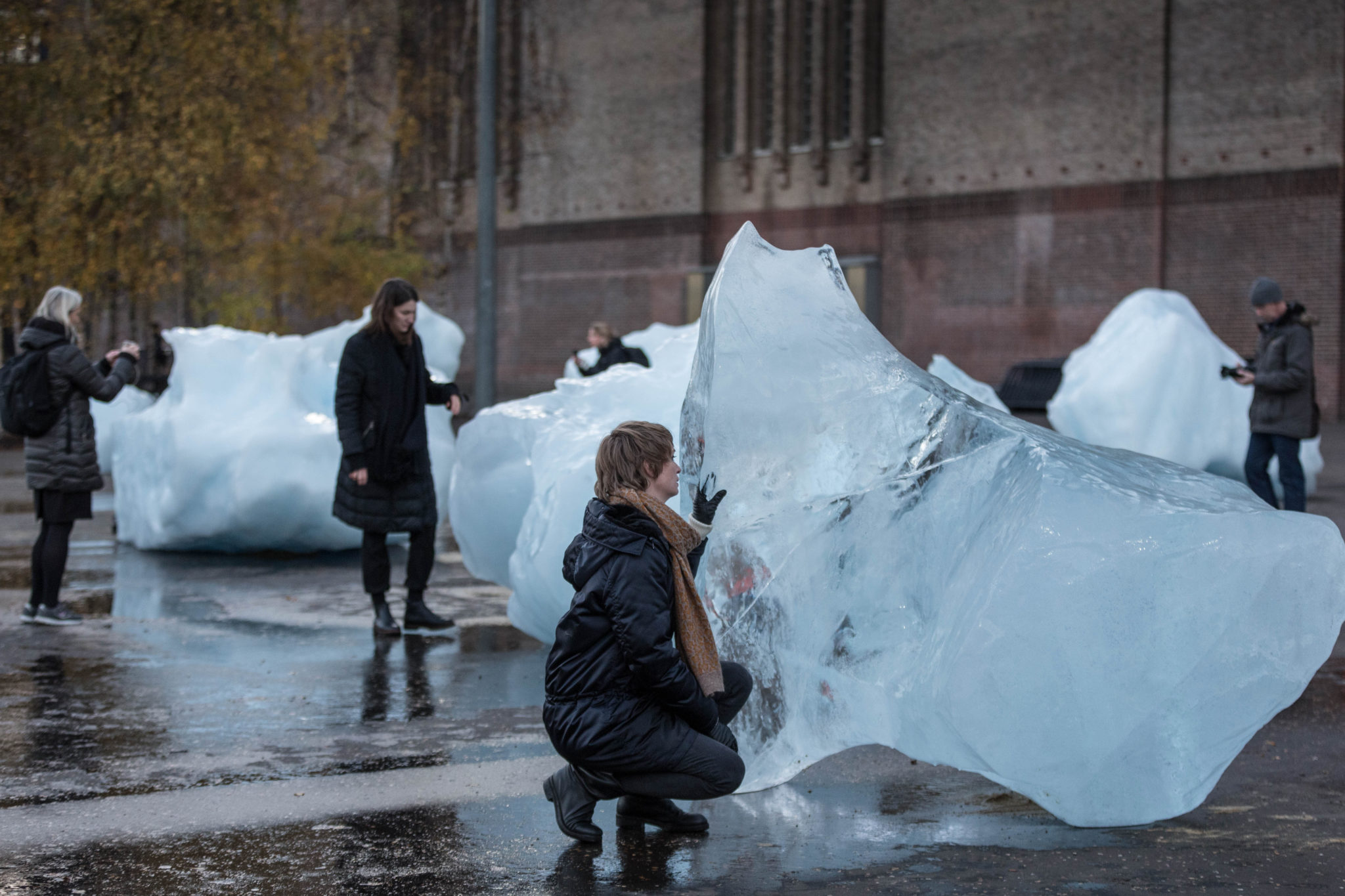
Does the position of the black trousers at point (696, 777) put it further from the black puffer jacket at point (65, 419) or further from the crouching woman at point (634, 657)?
the black puffer jacket at point (65, 419)

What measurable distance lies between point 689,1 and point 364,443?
2667cm

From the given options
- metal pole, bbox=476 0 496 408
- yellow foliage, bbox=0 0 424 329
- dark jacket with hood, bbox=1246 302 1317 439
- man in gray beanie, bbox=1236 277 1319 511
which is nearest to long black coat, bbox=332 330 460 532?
man in gray beanie, bbox=1236 277 1319 511

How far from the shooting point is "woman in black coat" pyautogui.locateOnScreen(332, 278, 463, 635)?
698cm

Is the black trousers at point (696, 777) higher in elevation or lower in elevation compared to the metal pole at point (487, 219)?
lower

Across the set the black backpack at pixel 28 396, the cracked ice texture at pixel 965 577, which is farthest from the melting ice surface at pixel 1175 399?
the black backpack at pixel 28 396

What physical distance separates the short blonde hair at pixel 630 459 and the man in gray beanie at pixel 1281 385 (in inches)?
234

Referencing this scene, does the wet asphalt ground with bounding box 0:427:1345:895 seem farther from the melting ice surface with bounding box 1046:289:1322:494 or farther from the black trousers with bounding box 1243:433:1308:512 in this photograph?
the melting ice surface with bounding box 1046:289:1322:494

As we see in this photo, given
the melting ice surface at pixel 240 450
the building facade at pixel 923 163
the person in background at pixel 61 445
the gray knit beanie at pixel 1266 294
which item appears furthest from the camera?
the building facade at pixel 923 163

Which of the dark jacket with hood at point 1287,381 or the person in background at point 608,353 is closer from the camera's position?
the dark jacket with hood at point 1287,381

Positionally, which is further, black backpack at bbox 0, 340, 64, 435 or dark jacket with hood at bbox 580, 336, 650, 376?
dark jacket with hood at bbox 580, 336, 650, 376

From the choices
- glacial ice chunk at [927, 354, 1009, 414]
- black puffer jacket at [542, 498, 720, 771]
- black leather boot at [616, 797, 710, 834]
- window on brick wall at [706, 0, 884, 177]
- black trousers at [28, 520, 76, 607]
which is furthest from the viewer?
window on brick wall at [706, 0, 884, 177]

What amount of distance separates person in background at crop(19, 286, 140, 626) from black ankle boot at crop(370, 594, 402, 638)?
1.45 m

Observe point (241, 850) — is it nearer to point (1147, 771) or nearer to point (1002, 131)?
point (1147, 771)

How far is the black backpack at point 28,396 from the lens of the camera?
6996mm
